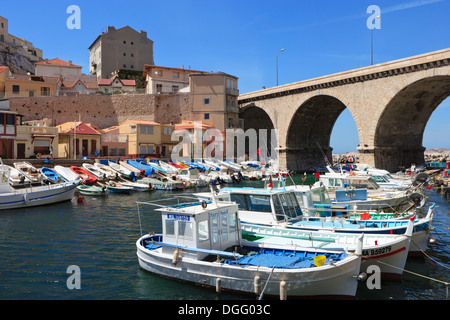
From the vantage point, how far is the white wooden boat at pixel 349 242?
34.2ft

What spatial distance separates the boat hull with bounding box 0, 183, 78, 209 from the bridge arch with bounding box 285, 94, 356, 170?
31.3m

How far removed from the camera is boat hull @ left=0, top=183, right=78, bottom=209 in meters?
21.2

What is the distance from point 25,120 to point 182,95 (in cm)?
2307

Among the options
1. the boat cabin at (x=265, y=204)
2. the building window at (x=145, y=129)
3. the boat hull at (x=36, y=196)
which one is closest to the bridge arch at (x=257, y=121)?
the building window at (x=145, y=129)

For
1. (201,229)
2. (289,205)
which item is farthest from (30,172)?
(289,205)

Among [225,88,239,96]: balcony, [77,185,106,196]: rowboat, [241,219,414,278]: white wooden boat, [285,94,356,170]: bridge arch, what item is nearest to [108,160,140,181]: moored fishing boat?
[77,185,106,196]: rowboat

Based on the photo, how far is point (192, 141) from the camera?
163 feet

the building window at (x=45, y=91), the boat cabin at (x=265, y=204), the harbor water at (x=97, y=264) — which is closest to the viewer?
the harbor water at (x=97, y=264)

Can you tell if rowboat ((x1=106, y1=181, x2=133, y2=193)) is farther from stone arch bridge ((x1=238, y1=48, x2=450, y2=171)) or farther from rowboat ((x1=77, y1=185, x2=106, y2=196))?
stone arch bridge ((x1=238, y1=48, x2=450, y2=171))

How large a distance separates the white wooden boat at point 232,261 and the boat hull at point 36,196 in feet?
43.8

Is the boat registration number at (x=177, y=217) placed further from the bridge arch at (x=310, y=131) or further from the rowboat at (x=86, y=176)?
the bridge arch at (x=310, y=131)

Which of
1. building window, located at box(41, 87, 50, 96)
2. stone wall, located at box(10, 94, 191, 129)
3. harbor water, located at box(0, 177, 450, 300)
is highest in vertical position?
building window, located at box(41, 87, 50, 96)

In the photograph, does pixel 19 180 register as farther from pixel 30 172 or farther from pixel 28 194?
pixel 28 194
